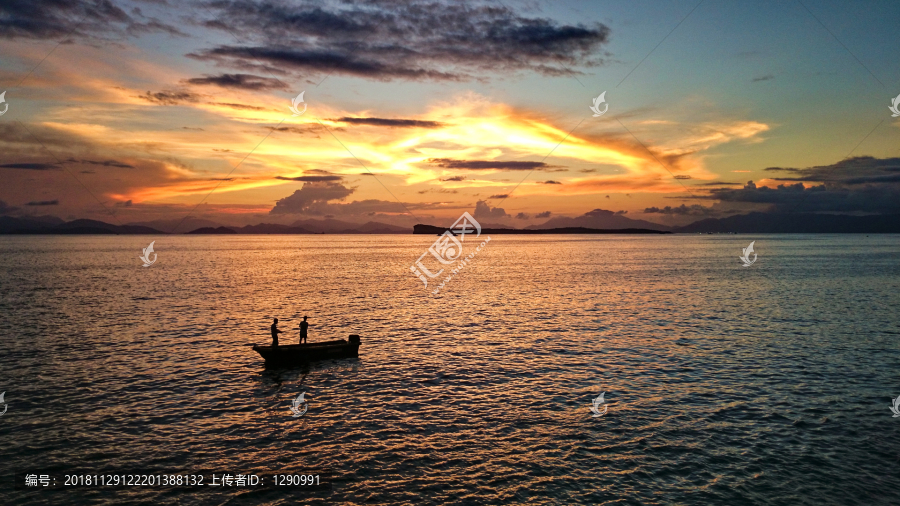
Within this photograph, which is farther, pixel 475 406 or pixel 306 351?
pixel 306 351

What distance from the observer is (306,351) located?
38.3 meters

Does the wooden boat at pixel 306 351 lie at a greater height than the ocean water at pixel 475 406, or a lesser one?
greater

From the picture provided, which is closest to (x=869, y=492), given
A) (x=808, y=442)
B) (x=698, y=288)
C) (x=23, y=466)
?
(x=808, y=442)

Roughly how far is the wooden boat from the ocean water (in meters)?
1.25

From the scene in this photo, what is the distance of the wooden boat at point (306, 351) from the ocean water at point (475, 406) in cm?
125

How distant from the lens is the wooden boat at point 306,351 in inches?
1454

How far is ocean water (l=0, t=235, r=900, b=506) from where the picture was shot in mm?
19562

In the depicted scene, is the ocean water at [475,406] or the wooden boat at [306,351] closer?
the ocean water at [475,406]

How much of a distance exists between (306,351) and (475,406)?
53.6 ft

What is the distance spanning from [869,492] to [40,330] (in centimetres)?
6658

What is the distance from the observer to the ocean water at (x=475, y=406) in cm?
A: 1956

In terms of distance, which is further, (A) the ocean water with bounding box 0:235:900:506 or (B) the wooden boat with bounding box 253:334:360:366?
(B) the wooden boat with bounding box 253:334:360:366

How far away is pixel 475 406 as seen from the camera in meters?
28.4

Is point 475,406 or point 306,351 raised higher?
point 306,351
